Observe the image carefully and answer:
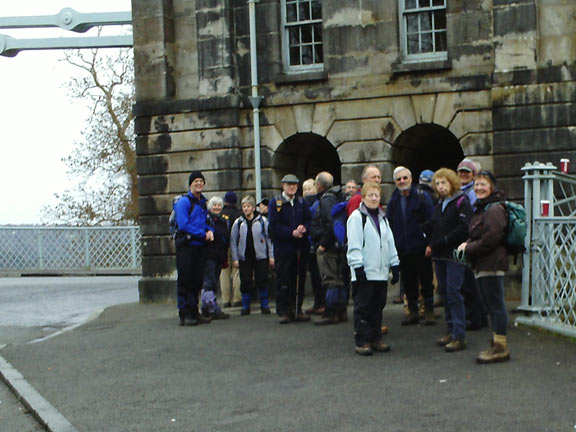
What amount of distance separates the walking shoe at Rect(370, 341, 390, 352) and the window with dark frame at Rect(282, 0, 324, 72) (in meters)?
8.22

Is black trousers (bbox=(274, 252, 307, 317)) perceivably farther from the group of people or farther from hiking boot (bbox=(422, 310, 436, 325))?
hiking boot (bbox=(422, 310, 436, 325))

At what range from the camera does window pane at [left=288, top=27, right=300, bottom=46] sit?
17.0 metres

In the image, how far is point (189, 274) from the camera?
41.1 ft

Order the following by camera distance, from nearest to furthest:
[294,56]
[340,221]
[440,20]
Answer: [340,221], [440,20], [294,56]

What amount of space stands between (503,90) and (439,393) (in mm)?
8429

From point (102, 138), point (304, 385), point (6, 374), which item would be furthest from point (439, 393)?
point (102, 138)

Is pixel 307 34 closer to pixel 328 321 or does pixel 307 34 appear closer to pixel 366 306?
pixel 328 321

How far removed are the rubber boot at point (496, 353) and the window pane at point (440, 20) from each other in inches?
335

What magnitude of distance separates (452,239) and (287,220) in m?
3.35

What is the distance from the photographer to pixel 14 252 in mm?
32719

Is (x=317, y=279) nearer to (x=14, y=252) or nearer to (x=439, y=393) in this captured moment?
(x=439, y=393)

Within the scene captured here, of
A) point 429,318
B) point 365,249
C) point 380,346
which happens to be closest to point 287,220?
point 429,318

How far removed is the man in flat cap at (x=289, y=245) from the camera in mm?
12258

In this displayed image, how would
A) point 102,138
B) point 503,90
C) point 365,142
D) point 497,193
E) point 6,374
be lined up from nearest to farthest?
point 497,193 → point 6,374 → point 503,90 → point 365,142 → point 102,138
